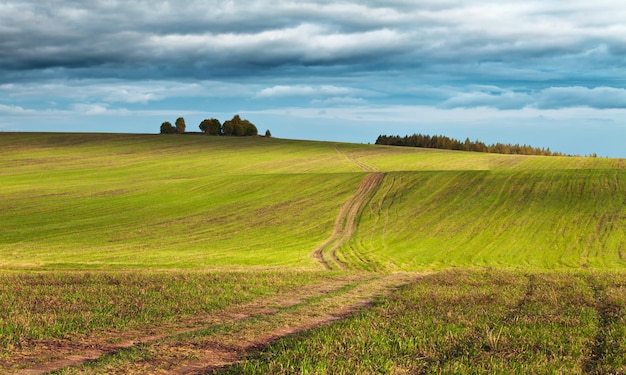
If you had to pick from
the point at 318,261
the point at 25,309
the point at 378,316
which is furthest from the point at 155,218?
the point at 378,316

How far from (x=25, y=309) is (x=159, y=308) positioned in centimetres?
368

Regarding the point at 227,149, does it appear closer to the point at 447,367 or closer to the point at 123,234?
the point at 123,234

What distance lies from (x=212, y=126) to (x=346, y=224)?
10221 cm

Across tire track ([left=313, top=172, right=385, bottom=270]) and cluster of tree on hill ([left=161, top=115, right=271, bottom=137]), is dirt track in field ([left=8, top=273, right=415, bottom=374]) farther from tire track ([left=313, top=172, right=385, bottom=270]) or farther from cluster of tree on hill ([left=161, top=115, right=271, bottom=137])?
cluster of tree on hill ([left=161, top=115, right=271, bottom=137])

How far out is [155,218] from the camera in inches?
2188

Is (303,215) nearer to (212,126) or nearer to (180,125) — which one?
(212,126)

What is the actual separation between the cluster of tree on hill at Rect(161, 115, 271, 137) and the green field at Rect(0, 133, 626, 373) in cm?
3598

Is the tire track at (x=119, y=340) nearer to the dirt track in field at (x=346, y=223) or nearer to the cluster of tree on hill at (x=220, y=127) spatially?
the dirt track in field at (x=346, y=223)

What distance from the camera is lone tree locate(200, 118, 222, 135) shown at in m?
150

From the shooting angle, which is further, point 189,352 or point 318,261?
point 318,261

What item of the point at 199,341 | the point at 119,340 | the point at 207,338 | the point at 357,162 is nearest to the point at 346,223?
the point at 207,338

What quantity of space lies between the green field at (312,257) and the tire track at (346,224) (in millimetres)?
353

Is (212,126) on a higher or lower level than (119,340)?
higher

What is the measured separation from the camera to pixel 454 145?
161 meters
